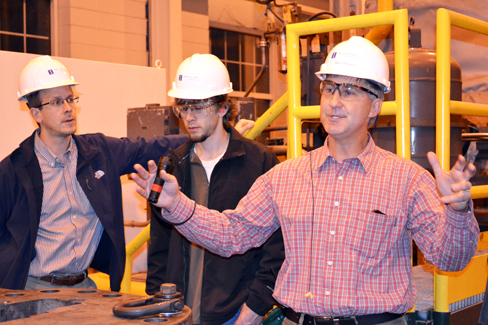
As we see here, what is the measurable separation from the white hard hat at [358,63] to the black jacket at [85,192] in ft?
5.06

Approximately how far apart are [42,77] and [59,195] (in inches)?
30.0

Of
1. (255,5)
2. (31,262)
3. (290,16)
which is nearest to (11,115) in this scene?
(31,262)

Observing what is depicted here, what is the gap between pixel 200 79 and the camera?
9.58ft

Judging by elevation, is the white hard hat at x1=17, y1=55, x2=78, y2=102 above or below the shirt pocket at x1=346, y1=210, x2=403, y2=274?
above

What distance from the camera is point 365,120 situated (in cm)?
219

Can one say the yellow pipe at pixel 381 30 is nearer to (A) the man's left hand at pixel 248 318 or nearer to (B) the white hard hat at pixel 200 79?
(B) the white hard hat at pixel 200 79

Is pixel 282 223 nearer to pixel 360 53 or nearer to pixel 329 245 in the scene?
pixel 329 245

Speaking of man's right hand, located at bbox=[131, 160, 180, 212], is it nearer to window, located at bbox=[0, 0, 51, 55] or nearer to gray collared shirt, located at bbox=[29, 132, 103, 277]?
gray collared shirt, located at bbox=[29, 132, 103, 277]

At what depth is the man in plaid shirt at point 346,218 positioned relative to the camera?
1.98m

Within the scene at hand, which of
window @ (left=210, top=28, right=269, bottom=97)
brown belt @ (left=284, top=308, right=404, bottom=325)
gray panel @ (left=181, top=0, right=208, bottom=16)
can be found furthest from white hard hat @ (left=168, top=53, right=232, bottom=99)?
window @ (left=210, top=28, right=269, bottom=97)

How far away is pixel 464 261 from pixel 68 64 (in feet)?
14.9

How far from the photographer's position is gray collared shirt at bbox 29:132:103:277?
301 cm

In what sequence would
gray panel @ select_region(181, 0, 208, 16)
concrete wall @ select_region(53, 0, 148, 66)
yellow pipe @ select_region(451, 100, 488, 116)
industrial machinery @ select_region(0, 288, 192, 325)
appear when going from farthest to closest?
1. gray panel @ select_region(181, 0, 208, 16)
2. concrete wall @ select_region(53, 0, 148, 66)
3. yellow pipe @ select_region(451, 100, 488, 116)
4. industrial machinery @ select_region(0, 288, 192, 325)

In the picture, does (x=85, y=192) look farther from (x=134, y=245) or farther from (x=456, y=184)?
(x=456, y=184)
